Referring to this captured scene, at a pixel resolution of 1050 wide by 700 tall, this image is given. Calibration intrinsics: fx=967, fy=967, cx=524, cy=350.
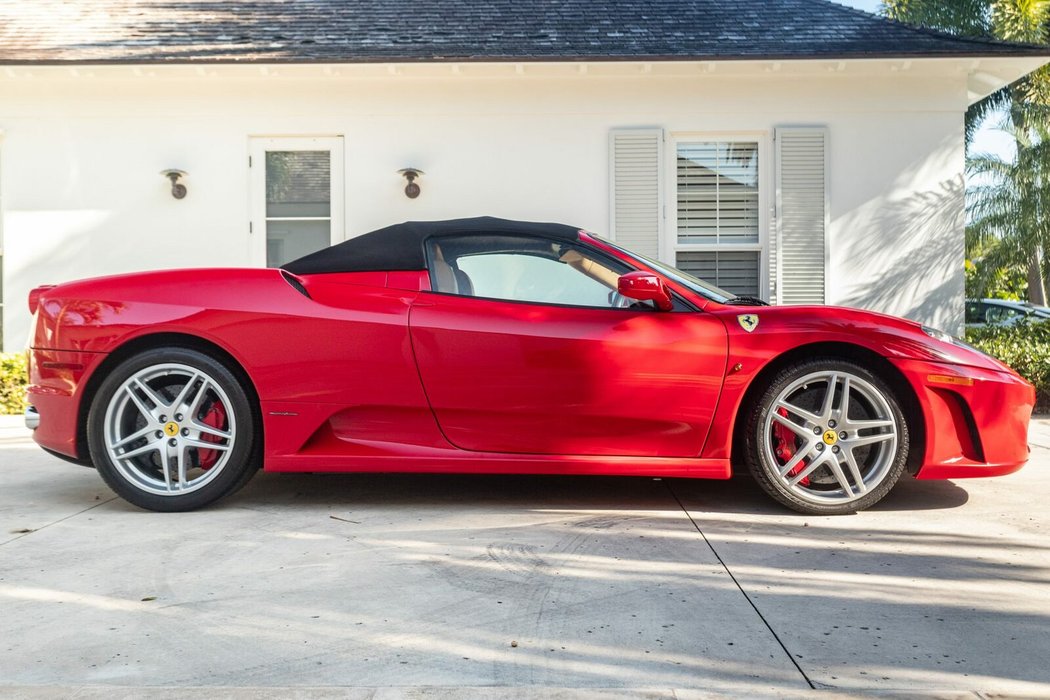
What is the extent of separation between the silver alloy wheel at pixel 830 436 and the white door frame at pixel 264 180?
18.9ft

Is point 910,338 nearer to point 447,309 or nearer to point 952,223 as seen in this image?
point 447,309

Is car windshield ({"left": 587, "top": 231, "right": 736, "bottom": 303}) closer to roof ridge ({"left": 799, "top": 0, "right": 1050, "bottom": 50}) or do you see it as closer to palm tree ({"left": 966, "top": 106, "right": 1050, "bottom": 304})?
roof ridge ({"left": 799, "top": 0, "right": 1050, "bottom": 50})

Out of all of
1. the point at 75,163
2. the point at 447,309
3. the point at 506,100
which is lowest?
the point at 447,309

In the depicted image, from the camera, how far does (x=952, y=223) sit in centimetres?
889

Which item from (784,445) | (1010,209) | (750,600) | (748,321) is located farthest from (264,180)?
(1010,209)

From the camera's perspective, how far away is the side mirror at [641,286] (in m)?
3.99

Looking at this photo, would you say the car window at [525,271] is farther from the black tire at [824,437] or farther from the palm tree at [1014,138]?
the palm tree at [1014,138]

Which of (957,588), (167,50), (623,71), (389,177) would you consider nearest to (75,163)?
(167,50)

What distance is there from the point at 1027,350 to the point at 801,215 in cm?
228

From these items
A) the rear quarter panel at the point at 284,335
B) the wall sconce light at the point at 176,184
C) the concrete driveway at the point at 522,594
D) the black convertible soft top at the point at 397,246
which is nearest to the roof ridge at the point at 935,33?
the concrete driveway at the point at 522,594

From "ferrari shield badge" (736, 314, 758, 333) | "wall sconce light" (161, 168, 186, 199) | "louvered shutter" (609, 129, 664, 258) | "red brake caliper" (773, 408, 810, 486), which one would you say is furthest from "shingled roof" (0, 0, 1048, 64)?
"red brake caliper" (773, 408, 810, 486)

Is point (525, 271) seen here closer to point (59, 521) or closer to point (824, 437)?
point (824, 437)

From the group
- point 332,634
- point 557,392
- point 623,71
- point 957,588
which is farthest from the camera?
point 623,71

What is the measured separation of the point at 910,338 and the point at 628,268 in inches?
48.6
